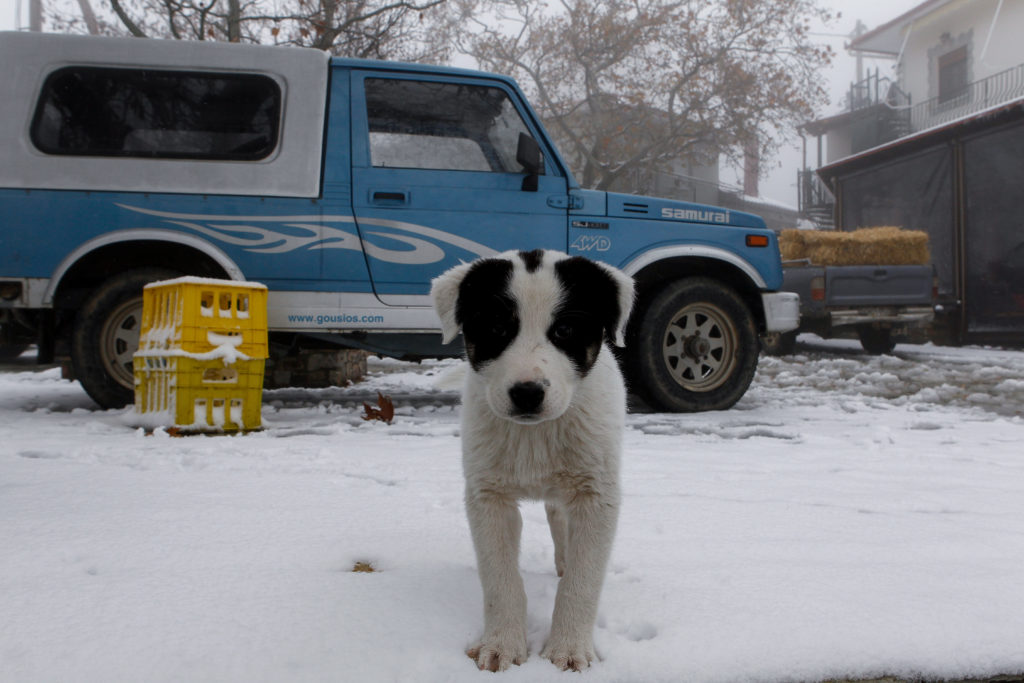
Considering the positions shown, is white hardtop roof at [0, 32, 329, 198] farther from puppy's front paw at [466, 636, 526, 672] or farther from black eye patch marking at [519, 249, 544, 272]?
puppy's front paw at [466, 636, 526, 672]

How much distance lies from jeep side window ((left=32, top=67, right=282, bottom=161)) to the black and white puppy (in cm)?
397

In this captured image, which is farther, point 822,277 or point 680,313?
point 822,277

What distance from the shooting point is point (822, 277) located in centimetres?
1066

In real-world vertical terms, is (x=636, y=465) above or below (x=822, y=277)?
below

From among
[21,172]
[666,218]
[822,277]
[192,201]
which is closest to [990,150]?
[822,277]

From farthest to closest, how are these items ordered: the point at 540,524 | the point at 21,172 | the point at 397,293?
1. the point at 397,293
2. the point at 21,172
3. the point at 540,524

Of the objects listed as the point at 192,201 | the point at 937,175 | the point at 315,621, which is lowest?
the point at 315,621

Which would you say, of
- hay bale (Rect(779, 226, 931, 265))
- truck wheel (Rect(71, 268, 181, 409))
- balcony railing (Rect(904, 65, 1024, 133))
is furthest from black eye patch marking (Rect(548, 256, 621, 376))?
balcony railing (Rect(904, 65, 1024, 133))

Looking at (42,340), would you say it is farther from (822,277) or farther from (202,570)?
(822,277)

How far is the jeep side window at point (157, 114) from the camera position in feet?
16.9

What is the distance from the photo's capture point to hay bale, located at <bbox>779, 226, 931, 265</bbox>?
11391 mm

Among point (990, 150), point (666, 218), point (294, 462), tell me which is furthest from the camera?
point (990, 150)

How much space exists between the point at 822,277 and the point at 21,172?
388 inches

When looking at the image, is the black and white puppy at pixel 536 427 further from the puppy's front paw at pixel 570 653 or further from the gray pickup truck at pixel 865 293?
the gray pickup truck at pixel 865 293
